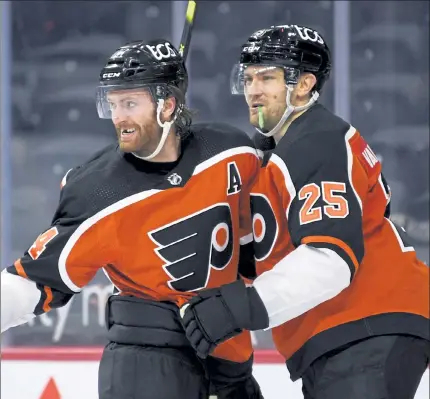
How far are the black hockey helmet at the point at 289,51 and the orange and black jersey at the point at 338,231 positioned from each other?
0.32 ft

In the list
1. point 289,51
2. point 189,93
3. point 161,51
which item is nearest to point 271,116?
point 289,51

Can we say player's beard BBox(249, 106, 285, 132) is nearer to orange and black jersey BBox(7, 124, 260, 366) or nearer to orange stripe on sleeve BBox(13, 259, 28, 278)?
orange and black jersey BBox(7, 124, 260, 366)

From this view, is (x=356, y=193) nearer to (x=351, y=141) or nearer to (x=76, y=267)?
(x=351, y=141)

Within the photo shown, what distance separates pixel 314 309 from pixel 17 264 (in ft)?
2.12

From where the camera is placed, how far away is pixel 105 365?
2.35m

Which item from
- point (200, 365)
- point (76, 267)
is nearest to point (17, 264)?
point (76, 267)

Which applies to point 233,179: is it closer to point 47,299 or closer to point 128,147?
point 128,147

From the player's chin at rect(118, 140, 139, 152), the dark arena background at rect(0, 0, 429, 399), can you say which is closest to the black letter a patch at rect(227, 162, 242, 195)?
the player's chin at rect(118, 140, 139, 152)

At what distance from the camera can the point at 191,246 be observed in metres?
2.32

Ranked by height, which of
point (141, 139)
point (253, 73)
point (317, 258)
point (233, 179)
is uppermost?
point (253, 73)

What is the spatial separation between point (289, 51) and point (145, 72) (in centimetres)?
32

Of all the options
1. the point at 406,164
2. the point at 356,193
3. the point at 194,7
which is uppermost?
the point at 194,7

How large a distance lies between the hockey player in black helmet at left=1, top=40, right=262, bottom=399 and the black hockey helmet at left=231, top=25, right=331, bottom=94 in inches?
7.0

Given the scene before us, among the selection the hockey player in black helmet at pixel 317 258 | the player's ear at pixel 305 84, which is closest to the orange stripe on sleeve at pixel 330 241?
the hockey player in black helmet at pixel 317 258
